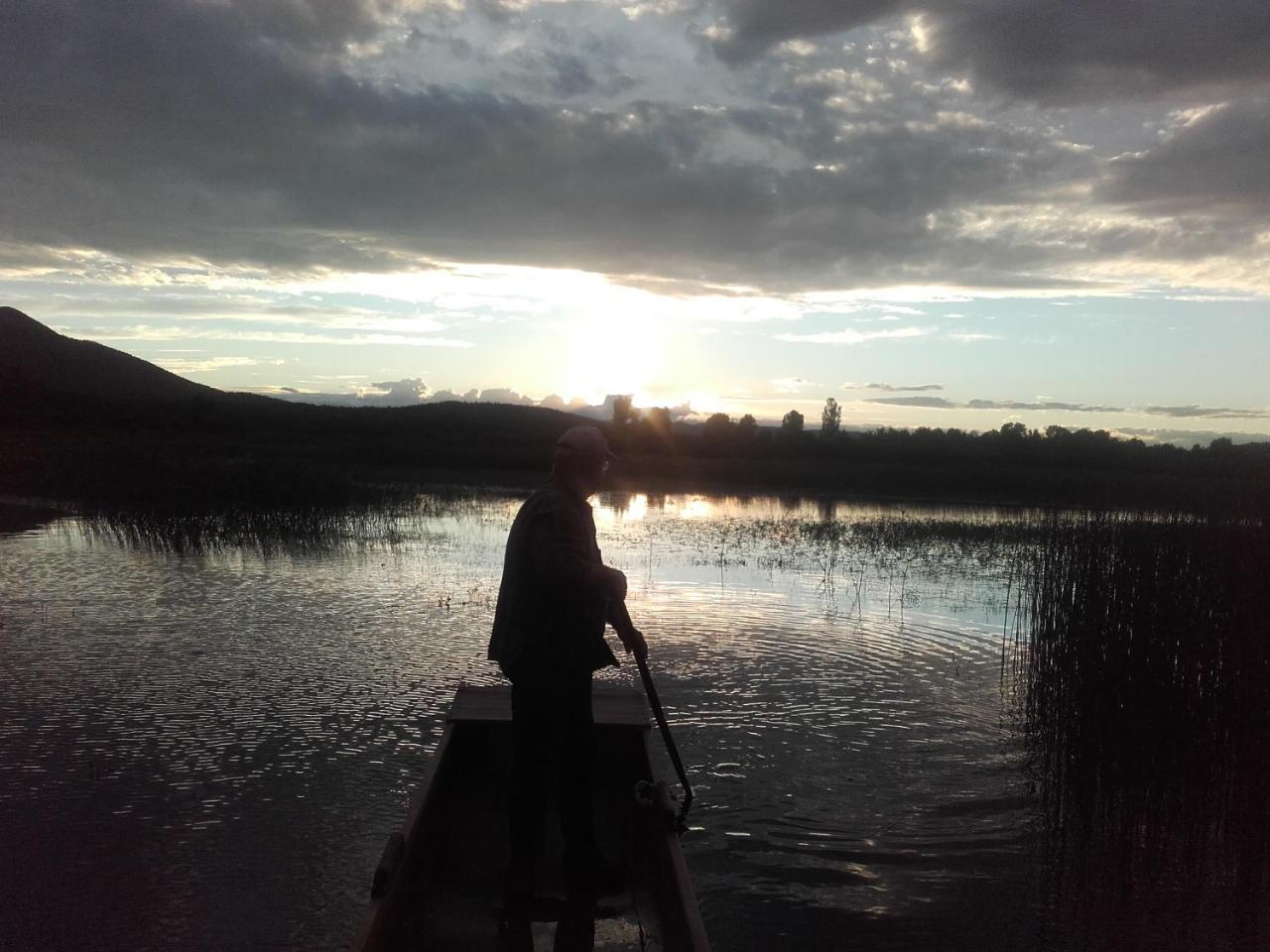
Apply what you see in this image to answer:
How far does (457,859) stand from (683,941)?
167 cm

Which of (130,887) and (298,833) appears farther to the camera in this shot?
(298,833)

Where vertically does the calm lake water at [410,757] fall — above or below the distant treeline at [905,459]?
below

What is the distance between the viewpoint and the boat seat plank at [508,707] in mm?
5996

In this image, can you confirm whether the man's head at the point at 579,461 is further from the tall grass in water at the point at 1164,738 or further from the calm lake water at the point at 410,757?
the tall grass in water at the point at 1164,738

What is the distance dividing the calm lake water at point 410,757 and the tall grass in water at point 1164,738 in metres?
0.07

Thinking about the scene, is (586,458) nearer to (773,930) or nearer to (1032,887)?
(773,930)

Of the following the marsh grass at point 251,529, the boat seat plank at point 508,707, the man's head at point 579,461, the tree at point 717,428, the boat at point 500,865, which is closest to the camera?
the boat at point 500,865

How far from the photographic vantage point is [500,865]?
489cm

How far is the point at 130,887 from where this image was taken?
5168mm

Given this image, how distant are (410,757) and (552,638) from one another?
3.42 m

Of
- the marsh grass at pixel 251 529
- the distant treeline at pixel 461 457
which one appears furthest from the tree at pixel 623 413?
the marsh grass at pixel 251 529

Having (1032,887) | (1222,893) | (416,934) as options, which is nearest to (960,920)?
(1032,887)

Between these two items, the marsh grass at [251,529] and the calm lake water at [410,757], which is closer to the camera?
the calm lake water at [410,757]

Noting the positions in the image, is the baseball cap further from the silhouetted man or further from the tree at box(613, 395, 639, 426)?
the tree at box(613, 395, 639, 426)
